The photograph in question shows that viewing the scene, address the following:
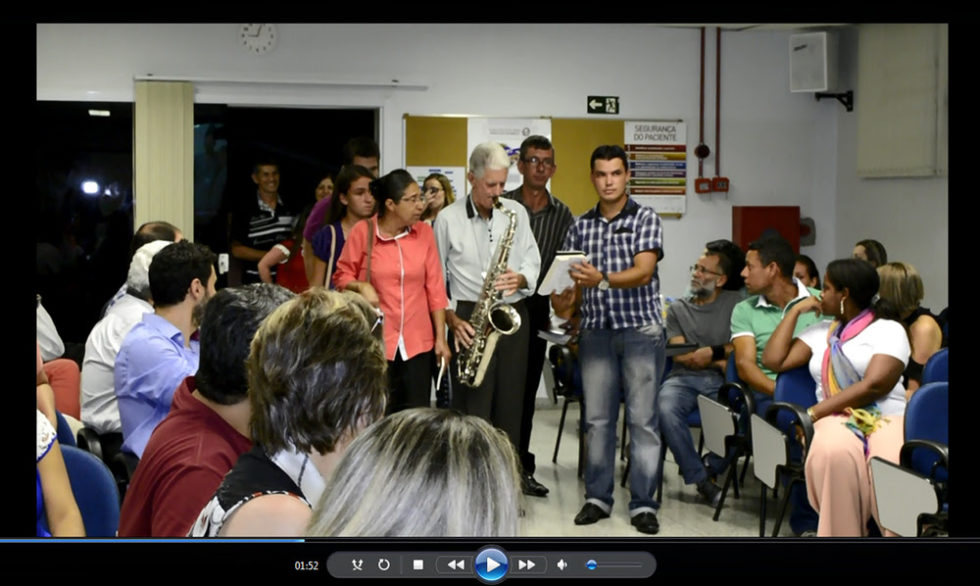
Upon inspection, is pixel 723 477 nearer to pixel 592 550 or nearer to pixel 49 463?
pixel 49 463

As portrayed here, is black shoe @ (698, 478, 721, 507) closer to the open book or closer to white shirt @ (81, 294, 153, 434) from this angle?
the open book

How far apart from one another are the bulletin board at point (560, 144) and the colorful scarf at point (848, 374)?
356cm

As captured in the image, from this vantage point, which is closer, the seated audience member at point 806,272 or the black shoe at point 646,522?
the black shoe at point 646,522

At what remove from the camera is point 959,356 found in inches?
34.6

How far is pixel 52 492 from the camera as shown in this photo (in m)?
1.94

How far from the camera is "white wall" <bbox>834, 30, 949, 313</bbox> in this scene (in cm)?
586

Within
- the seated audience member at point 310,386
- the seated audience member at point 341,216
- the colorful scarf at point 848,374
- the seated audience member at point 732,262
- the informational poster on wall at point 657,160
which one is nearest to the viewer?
the seated audience member at point 310,386

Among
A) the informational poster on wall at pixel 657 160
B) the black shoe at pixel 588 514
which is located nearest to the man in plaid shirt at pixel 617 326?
the black shoe at pixel 588 514

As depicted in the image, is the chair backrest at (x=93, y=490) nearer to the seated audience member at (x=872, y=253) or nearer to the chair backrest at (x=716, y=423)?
the chair backrest at (x=716, y=423)

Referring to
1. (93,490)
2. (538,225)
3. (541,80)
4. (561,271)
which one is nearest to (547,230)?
(538,225)

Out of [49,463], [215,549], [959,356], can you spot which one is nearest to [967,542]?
[959,356]

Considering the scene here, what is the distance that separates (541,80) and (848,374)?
3.90 m

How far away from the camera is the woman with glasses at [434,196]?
19.3 feet
